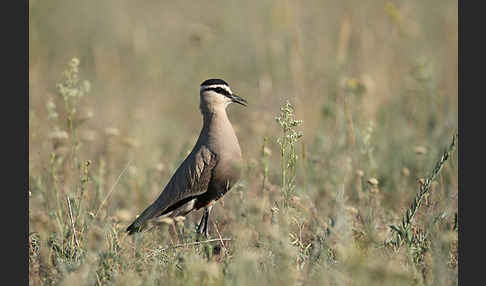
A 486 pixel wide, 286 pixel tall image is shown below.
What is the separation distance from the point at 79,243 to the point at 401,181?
3186 millimetres

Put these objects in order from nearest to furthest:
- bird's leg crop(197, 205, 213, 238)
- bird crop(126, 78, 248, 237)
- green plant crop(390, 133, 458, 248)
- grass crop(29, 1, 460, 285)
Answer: grass crop(29, 1, 460, 285)
green plant crop(390, 133, 458, 248)
bird crop(126, 78, 248, 237)
bird's leg crop(197, 205, 213, 238)

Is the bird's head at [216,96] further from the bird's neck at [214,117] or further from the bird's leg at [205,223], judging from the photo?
the bird's leg at [205,223]

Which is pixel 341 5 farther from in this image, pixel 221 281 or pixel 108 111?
pixel 221 281

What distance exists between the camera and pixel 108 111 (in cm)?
862

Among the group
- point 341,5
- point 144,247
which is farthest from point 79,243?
point 341,5

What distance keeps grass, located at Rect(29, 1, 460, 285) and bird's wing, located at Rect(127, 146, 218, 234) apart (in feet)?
0.58

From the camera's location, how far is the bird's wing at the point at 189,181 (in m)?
4.55

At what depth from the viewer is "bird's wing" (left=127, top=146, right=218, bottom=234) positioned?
4.55 metres

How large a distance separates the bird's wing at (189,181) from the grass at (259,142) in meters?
0.18

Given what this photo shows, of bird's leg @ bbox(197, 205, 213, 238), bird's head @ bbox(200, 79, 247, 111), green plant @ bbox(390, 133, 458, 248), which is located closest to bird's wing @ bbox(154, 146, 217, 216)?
bird's leg @ bbox(197, 205, 213, 238)

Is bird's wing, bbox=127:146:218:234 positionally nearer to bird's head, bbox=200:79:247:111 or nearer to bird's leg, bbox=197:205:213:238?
bird's leg, bbox=197:205:213:238

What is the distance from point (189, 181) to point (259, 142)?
8.14ft

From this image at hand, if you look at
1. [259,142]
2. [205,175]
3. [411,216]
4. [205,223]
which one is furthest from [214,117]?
[259,142]

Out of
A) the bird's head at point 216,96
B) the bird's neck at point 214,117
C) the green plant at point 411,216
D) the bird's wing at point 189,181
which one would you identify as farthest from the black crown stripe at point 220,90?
the green plant at point 411,216
